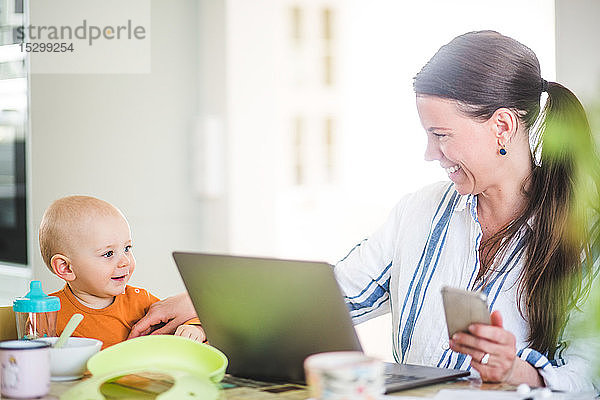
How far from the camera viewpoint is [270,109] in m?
4.59

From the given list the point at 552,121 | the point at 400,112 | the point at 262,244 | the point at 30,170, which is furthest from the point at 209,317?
the point at 400,112

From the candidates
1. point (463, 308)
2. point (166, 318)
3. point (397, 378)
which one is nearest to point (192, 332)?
point (166, 318)

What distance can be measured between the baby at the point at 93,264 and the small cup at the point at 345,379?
2.89 feet

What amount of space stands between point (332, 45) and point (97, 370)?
4933 mm

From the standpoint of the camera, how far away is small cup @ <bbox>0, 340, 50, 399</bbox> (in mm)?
1300

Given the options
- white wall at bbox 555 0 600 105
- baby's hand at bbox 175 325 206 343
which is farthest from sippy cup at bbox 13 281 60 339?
white wall at bbox 555 0 600 105

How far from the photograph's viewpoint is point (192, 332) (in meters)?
1.68

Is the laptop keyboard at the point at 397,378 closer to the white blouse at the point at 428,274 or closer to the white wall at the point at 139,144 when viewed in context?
the white blouse at the point at 428,274

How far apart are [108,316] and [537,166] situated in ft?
3.19

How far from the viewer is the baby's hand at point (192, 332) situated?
168 centimetres

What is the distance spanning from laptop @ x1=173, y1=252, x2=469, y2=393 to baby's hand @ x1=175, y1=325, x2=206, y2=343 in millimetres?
136

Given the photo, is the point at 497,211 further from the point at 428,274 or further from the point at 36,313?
the point at 36,313

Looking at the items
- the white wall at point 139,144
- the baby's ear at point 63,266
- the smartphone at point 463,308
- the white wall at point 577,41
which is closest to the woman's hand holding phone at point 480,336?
the smartphone at point 463,308

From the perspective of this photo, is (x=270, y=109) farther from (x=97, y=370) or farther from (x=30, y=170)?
(x=97, y=370)
